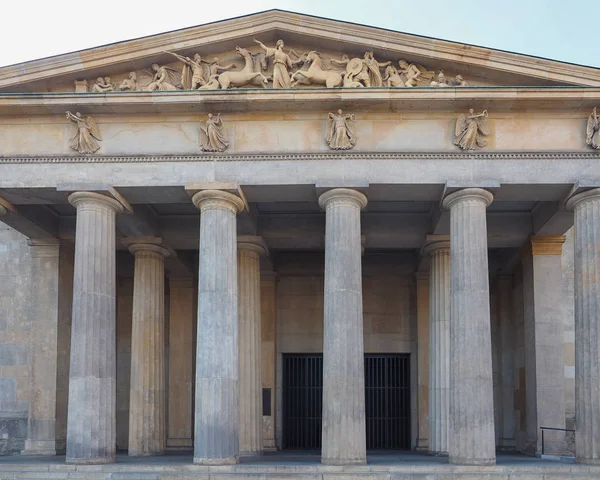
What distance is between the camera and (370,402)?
1852 inches

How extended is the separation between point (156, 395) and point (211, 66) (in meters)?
14.4

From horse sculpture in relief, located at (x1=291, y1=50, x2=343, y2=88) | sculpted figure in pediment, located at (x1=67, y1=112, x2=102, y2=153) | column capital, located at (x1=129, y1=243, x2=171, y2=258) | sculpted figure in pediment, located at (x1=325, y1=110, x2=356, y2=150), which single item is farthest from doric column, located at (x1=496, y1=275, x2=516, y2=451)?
sculpted figure in pediment, located at (x1=67, y1=112, x2=102, y2=153)

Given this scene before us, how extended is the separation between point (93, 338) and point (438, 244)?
15113 mm

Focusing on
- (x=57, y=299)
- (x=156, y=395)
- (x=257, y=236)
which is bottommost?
(x=156, y=395)

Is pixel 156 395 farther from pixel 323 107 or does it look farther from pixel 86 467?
pixel 323 107

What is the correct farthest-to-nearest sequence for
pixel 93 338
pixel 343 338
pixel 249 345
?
pixel 249 345 < pixel 93 338 < pixel 343 338

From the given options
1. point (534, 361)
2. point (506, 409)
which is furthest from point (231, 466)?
point (506, 409)

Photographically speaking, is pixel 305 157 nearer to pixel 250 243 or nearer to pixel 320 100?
pixel 320 100

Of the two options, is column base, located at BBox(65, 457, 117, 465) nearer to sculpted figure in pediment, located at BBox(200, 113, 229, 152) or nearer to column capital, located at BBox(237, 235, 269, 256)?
column capital, located at BBox(237, 235, 269, 256)

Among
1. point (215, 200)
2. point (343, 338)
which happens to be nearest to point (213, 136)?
point (215, 200)

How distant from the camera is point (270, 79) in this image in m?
34.6

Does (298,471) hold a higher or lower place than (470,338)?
lower

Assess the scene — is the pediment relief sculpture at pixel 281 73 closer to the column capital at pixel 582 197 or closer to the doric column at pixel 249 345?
the column capital at pixel 582 197

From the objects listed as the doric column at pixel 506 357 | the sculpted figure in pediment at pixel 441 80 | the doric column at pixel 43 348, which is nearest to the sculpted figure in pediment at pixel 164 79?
the sculpted figure in pediment at pixel 441 80
